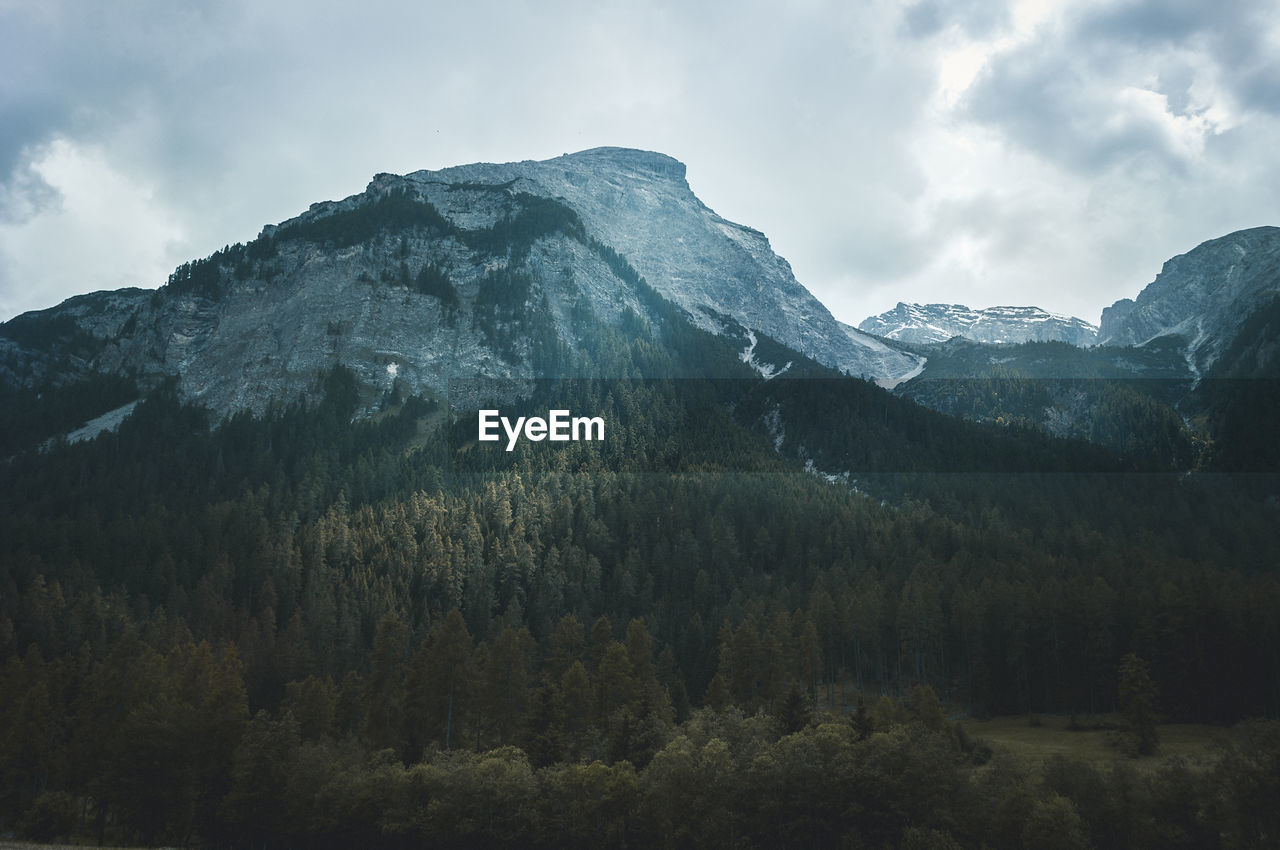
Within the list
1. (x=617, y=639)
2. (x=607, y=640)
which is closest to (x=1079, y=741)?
(x=607, y=640)

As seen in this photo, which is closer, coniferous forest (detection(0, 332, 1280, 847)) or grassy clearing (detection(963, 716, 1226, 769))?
coniferous forest (detection(0, 332, 1280, 847))

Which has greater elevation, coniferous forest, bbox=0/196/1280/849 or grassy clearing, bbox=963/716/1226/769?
coniferous forest, bbox=0/196/1280/849

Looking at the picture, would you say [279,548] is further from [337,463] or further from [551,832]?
[551,832]

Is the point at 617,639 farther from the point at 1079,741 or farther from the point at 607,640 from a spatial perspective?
the point at 1079,741

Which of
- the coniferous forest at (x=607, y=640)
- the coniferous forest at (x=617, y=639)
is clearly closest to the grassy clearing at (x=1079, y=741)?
the coniferous forest at (x=617, y=639)

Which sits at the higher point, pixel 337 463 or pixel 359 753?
pixel 337 463

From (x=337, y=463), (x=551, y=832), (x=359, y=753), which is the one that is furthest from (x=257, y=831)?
(x=337, y=463)

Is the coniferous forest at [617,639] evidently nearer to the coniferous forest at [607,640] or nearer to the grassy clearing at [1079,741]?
the coniferous forest at [607,640]

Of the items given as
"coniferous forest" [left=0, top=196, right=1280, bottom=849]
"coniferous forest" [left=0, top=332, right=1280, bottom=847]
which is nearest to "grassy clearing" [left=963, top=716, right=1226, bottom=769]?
"coniferous forest" [left=0, top=196, right=1280, bottom=849]

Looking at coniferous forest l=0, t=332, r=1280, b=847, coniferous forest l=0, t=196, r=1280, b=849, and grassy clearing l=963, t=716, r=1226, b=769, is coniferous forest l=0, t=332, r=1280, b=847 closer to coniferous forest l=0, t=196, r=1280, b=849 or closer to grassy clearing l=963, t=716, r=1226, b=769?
coniferous forest l=0, t=196, r=1280, b=849
